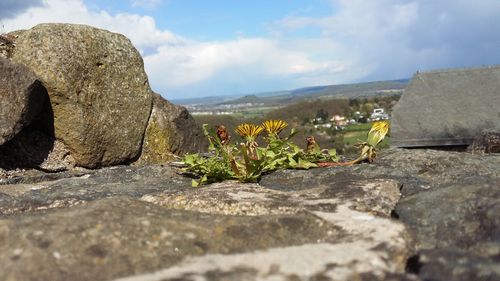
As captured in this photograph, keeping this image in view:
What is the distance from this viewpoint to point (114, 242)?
7.40 feet

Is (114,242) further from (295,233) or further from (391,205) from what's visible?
(391,205)

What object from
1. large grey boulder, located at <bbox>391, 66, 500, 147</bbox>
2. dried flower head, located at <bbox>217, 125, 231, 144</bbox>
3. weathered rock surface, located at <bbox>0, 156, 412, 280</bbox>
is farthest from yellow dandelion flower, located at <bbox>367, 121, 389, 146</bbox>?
large grey boulder, located at <bbox>391, 66, 500, 147</bbox>

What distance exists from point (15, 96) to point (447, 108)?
22.8 feet

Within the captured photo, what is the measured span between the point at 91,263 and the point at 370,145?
9.37 feet

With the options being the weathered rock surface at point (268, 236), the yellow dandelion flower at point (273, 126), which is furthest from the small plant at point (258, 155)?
the weathered rock surface at point (268, 236)

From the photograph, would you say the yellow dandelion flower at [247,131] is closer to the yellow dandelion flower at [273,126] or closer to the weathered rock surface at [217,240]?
the yellow dandelion flower at [273,126]

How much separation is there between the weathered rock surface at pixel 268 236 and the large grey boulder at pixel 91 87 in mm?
2981

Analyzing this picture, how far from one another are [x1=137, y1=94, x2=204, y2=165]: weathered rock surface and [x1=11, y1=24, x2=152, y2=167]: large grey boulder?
13cm

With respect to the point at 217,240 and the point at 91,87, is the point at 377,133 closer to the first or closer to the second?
the point at 217,240

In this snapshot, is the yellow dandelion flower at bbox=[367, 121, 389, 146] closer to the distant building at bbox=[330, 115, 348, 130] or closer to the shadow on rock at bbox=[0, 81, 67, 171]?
the shadow on rock at bbox=[0, 81, 67, 171]

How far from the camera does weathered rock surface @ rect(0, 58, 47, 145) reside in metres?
5.51

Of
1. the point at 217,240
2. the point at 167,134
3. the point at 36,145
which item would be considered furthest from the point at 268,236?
the point at 167,134

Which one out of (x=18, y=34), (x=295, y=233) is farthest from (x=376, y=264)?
(x=18, y=34)

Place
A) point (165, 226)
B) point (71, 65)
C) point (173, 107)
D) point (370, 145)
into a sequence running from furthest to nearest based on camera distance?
1. point (173, 107)
2. point (71, 65)
3. point (370, 145)
4. point (165, 226)
